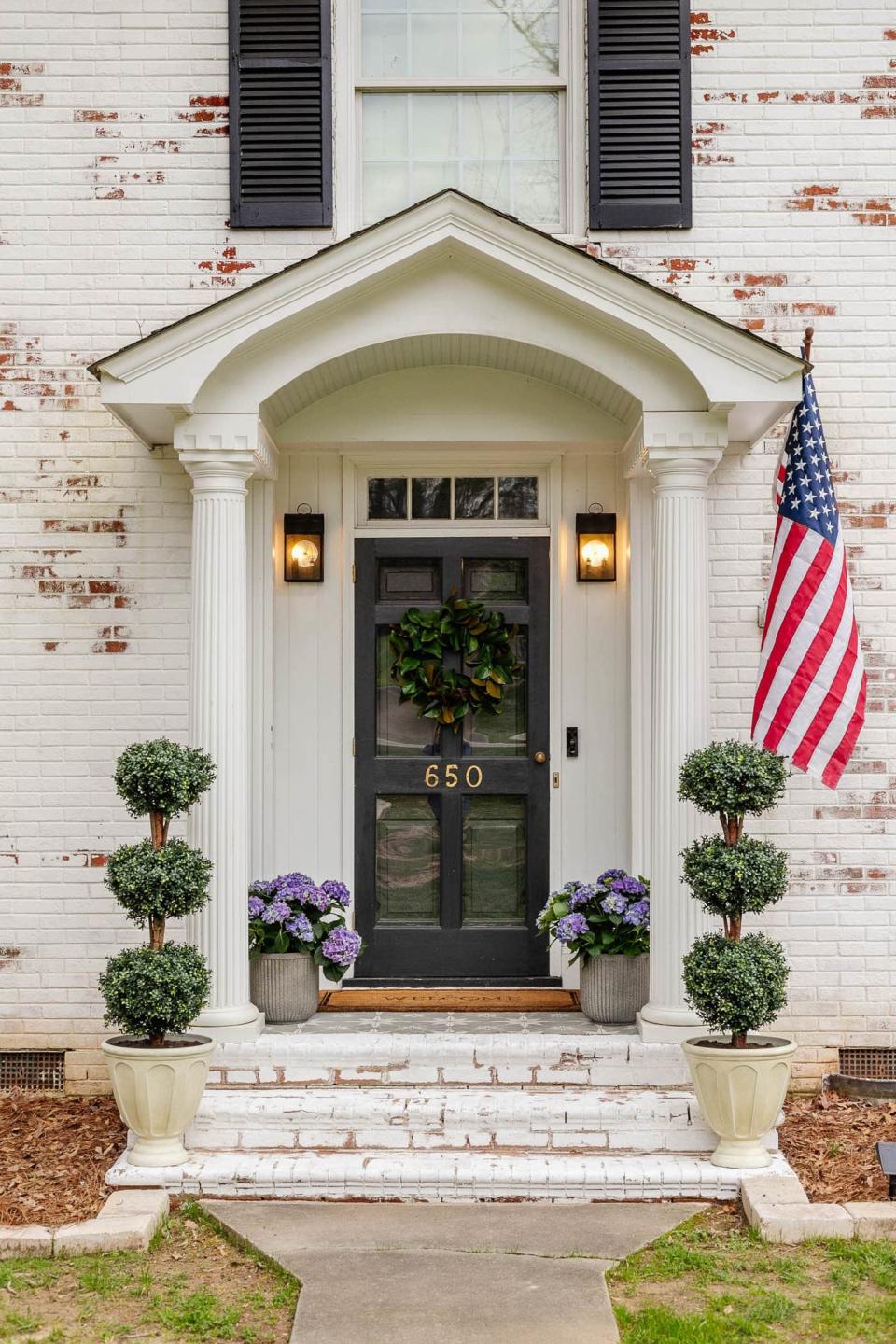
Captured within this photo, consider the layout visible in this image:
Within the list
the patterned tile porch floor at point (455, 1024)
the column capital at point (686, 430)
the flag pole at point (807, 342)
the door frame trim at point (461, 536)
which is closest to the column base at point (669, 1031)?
the patterned tile porch floor at point (455, 1024)

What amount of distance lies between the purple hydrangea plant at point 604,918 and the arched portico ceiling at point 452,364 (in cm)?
208

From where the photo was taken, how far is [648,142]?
645 centimetres

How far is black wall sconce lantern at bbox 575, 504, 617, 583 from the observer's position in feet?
21.9

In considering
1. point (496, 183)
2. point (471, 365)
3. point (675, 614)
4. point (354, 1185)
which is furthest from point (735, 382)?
point (354, 1185)

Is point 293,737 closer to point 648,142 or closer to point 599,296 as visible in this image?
point 599,296

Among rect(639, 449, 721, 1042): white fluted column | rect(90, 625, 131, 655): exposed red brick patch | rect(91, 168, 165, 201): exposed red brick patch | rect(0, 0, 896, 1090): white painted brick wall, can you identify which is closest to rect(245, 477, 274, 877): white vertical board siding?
rect(0, 0, 896, 1090): white painted brick wall

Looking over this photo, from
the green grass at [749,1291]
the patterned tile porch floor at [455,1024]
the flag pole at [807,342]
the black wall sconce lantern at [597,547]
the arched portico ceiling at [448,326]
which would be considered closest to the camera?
the green grass at [749,1291]

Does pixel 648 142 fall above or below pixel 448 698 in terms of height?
above

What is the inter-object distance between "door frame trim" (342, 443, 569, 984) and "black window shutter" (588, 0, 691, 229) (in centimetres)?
117

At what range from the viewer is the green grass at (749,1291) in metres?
4.06

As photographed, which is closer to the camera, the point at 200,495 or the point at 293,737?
the point at 200,495

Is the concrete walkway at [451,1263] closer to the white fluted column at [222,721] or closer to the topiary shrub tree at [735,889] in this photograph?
the topiary shrub tree at [735,889]

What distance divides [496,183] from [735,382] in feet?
Result: 6.09

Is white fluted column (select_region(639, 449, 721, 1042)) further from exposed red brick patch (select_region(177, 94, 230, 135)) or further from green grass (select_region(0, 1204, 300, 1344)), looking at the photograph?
exposed red brick patch (select_region(177, 94, 230, 135))
